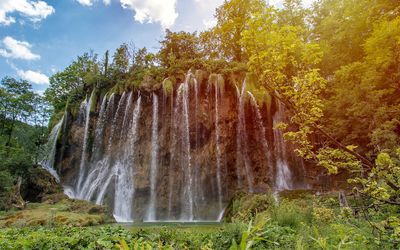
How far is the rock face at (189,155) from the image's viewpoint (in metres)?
17.0

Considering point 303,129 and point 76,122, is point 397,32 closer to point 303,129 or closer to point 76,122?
point 303,129

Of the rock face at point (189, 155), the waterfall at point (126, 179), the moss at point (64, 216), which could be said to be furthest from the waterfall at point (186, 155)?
the moss at point (64, 216)

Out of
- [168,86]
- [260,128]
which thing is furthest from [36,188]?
[260,128]

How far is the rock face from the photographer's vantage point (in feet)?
55.9

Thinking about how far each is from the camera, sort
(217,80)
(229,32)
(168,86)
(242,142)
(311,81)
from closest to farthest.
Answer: (311,81) → (242,142) → (217,80) → (168,86) → (229,32)

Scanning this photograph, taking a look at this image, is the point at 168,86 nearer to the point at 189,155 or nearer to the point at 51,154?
the point at 189,155

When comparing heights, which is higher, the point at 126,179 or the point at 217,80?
the point at 217,80

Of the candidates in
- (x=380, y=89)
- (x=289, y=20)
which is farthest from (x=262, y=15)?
(x=289, y=20)

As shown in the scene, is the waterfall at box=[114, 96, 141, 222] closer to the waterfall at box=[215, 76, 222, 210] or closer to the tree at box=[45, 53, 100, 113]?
the waterfall at box=[215, 76, 222, 210]

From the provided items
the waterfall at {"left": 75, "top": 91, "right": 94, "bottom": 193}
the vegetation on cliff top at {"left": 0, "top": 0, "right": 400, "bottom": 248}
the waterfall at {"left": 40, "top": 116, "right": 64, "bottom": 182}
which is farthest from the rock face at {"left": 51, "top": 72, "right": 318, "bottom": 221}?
the waterfall at {"left": 40, "top": 116, "right": 64, "bottom": 182}

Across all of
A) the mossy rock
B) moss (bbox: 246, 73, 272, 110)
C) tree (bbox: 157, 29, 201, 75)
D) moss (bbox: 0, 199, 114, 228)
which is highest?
tree (bbox: 157, 29, 201, 75)

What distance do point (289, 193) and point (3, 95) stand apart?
25.9 metres

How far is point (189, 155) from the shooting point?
58.9ft

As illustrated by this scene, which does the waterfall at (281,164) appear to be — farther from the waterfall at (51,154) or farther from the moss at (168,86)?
the waterfall at (51,154)
